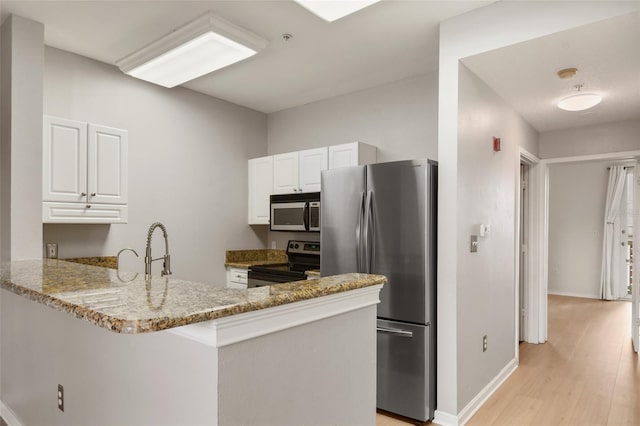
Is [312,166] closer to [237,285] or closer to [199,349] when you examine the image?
[237,285]

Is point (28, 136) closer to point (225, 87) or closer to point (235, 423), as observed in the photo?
point (225, 87)

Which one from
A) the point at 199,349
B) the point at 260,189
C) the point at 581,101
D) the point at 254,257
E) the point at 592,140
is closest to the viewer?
the point at 199,349

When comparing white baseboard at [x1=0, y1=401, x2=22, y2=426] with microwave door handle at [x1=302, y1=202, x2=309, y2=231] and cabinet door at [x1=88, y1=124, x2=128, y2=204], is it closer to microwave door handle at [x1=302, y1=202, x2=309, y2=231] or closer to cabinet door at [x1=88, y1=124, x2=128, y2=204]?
cabinet door at [x1=88, y1=124, x2=128, y2=204]

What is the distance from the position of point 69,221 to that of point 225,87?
1.97 m

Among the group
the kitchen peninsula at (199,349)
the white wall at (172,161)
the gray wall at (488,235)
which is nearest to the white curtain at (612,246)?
the gray wall at (488,235)

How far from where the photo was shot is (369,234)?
2.91 m

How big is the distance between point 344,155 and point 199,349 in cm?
291

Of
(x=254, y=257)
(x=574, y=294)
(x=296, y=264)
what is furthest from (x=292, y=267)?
(x=574, y=294)

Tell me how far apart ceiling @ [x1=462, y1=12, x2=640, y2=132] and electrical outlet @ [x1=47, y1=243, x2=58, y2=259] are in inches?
131

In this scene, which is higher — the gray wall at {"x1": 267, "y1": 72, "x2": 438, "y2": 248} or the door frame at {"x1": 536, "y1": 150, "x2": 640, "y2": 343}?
the gray wall at {"x1": 267, "y1": 72, "x2": 438, "y2": 248}

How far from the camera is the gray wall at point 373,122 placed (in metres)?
3.72

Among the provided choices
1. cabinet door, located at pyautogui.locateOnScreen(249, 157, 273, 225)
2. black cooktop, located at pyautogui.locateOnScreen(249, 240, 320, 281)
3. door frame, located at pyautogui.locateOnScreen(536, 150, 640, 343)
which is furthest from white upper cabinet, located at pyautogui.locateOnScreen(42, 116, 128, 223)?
door frame, located at pyautogui.locateOnScreen(536, 150, 640, 343)

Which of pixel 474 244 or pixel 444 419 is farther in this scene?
pixel 474 244

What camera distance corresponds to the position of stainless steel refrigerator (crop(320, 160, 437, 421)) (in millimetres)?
2676
